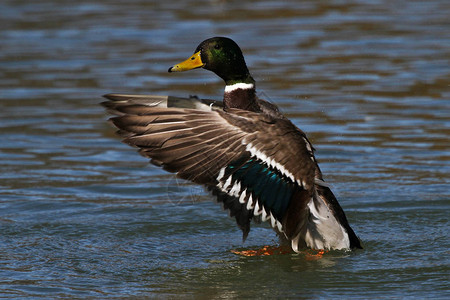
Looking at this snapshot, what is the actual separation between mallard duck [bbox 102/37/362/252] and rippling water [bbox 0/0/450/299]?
0.52 meters

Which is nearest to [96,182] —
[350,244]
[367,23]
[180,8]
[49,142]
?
[49,142]

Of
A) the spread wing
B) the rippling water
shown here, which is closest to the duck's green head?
the spread wing

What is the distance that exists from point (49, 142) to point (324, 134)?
316 cm

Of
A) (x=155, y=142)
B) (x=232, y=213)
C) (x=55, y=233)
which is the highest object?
(x=155, y=142)

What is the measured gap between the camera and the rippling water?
660cm

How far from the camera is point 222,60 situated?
718cm

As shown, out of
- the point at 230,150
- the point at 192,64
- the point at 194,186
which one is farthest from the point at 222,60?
the point at 194,186

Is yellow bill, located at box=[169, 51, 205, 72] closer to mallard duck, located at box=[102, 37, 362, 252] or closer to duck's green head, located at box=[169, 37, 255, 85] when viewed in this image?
duck's green head, located at box=[169, 37, 255, 85]

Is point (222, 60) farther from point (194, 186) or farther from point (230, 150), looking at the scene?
point (194, 186)

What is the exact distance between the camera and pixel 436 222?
25.5ft

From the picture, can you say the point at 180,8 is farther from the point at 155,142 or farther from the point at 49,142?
the point at 155,142

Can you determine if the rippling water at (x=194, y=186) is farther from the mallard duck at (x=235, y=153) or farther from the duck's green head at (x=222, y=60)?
the duck's green head at (x=222, y=60)

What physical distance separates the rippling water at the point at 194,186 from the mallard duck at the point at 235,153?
1.70 ft

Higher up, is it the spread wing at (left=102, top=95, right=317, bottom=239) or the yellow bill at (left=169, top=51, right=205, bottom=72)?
the yellow bill at (left=169, top=51, right=205, bottom=72)
